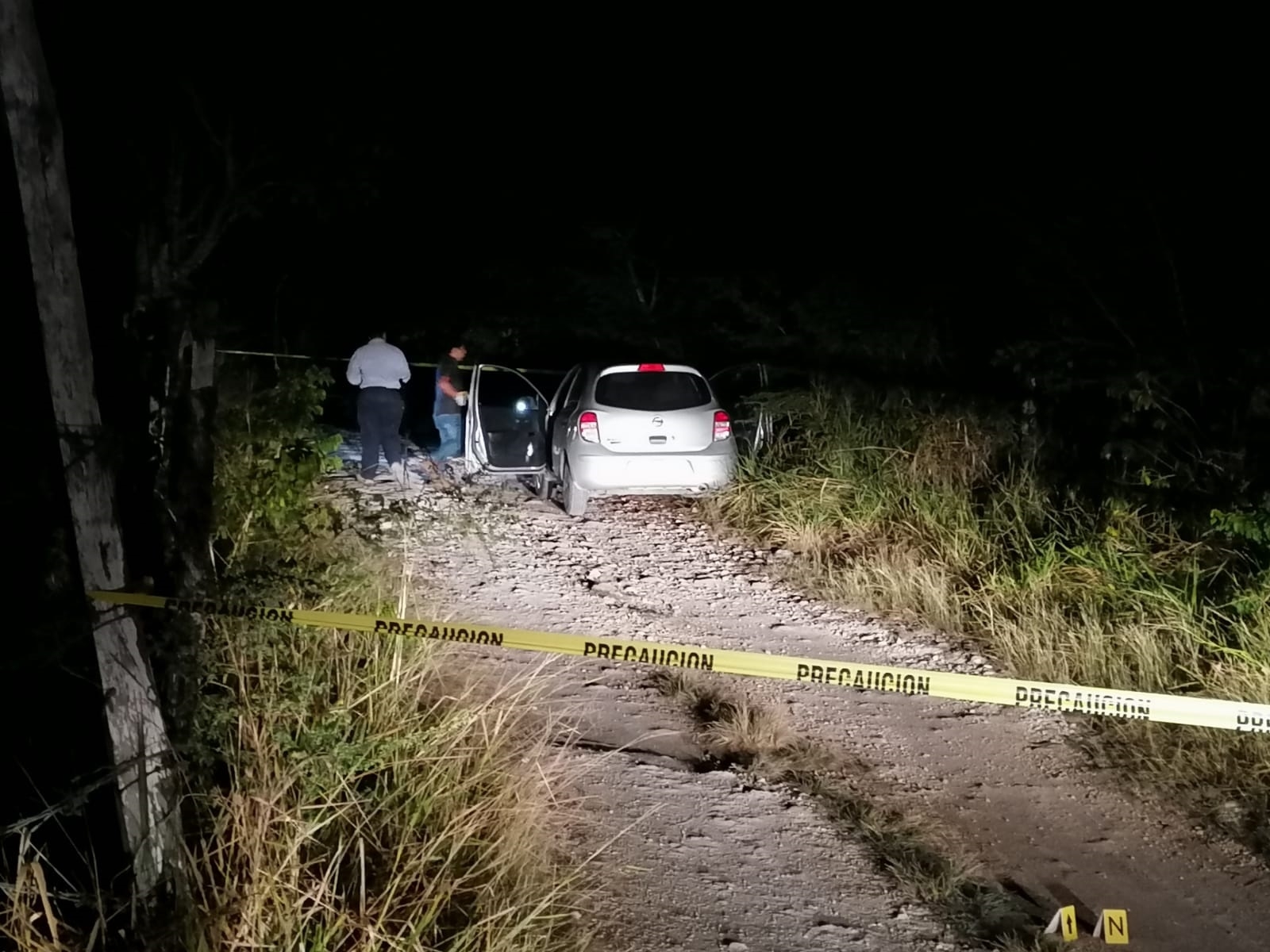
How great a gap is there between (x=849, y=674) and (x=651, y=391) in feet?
18.3

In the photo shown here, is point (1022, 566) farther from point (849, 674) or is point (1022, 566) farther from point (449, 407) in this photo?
point (449, 407)

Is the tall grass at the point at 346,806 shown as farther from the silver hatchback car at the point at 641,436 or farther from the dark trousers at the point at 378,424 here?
the dark trousers at the point at 378,424

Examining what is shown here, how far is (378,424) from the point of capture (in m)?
10.6

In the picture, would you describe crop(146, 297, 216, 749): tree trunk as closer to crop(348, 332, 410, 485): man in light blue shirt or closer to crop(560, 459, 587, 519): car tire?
crop(560, 459, 587, 519): car tire

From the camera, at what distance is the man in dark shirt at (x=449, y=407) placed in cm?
1182

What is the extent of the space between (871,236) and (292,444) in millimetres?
10111

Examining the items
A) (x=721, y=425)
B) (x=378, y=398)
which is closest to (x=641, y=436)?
(x=721, y=425)

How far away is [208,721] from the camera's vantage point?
14.3 ft

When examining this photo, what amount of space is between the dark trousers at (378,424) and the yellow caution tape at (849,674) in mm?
5906

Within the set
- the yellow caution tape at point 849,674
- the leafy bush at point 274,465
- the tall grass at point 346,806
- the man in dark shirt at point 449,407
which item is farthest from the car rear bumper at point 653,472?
the yellow caution tape at point 849,674

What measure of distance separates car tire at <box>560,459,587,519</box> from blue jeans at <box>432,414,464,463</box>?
217 cm

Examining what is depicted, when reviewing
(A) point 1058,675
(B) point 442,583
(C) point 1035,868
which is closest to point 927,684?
(C) point 1035,868

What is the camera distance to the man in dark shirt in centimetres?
1182

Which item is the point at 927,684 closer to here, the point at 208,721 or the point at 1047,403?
the point at 208,721
